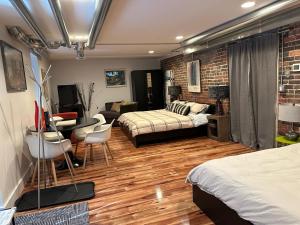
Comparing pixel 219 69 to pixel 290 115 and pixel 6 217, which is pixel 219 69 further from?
pixel 6 217

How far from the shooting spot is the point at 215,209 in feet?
6.87

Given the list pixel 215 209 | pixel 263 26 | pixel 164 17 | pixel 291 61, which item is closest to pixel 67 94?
pixel 164 17

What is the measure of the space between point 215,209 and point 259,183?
0.55 m

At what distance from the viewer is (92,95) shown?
25.3 feet

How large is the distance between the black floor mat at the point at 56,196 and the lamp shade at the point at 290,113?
8.98ft

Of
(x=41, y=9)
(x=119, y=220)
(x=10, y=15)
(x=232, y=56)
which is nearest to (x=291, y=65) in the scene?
(x=232, y=56)

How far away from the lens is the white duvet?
1.46 m

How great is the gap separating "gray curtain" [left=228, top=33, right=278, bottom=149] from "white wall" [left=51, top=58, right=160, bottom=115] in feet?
13.7

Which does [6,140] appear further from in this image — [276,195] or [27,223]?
[276,195]

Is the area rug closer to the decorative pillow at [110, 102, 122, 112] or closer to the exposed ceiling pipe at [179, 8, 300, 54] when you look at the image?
the exposed ceiling pipe at [179, 8, 300, 54]

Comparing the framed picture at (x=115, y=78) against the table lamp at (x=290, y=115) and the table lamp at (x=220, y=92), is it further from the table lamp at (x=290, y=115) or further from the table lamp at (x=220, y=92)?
the table lamp at (x=290, y=115)

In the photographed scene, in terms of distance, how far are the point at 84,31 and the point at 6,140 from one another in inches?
80.5

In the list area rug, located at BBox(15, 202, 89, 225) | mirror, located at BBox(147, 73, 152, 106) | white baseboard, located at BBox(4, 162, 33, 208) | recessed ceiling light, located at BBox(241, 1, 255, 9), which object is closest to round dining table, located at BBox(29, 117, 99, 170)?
white baseboard, located at BBox(4, 162, 33, 208)

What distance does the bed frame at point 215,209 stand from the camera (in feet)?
6.00
